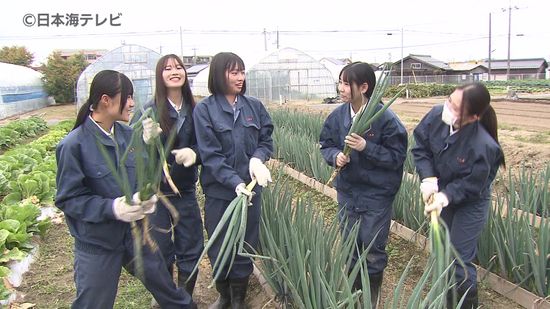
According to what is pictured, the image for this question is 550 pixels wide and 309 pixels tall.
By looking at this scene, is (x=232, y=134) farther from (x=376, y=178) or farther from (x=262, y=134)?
(x=376, y=178)

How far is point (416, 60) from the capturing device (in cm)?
3978

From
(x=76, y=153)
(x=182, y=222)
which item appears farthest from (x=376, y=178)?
(x=76, y=153)

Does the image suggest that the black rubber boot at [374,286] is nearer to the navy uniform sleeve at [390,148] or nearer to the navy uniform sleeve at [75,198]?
the navy uniform sleeve at [390,148]

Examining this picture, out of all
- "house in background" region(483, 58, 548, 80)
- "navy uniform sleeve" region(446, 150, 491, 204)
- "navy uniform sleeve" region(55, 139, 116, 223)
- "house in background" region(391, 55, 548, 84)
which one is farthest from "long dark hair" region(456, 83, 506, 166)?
"house in background" region(483, 58, 548, 80)

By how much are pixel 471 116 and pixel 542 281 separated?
80 centimetres

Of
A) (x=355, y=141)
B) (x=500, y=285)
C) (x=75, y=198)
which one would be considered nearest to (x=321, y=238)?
(x=355, y=141)

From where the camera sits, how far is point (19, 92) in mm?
18297

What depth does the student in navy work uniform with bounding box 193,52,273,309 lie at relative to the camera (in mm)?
2033

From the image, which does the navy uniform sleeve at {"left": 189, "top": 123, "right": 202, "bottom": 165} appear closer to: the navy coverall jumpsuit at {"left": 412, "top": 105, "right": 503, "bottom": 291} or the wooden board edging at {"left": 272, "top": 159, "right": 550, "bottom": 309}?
the wooden board edging at {"left": 272, "top": 159, "right": 550, "bottom": 309}

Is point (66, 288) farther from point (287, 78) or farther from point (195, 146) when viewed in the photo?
point (287, 78)

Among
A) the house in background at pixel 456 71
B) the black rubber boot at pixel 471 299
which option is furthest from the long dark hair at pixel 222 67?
the house in background at pixel 456 71

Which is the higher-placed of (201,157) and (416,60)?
(416,60)

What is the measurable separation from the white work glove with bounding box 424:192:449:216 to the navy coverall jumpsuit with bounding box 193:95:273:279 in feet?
2.46

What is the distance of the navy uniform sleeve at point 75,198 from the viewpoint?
160 centimetres
